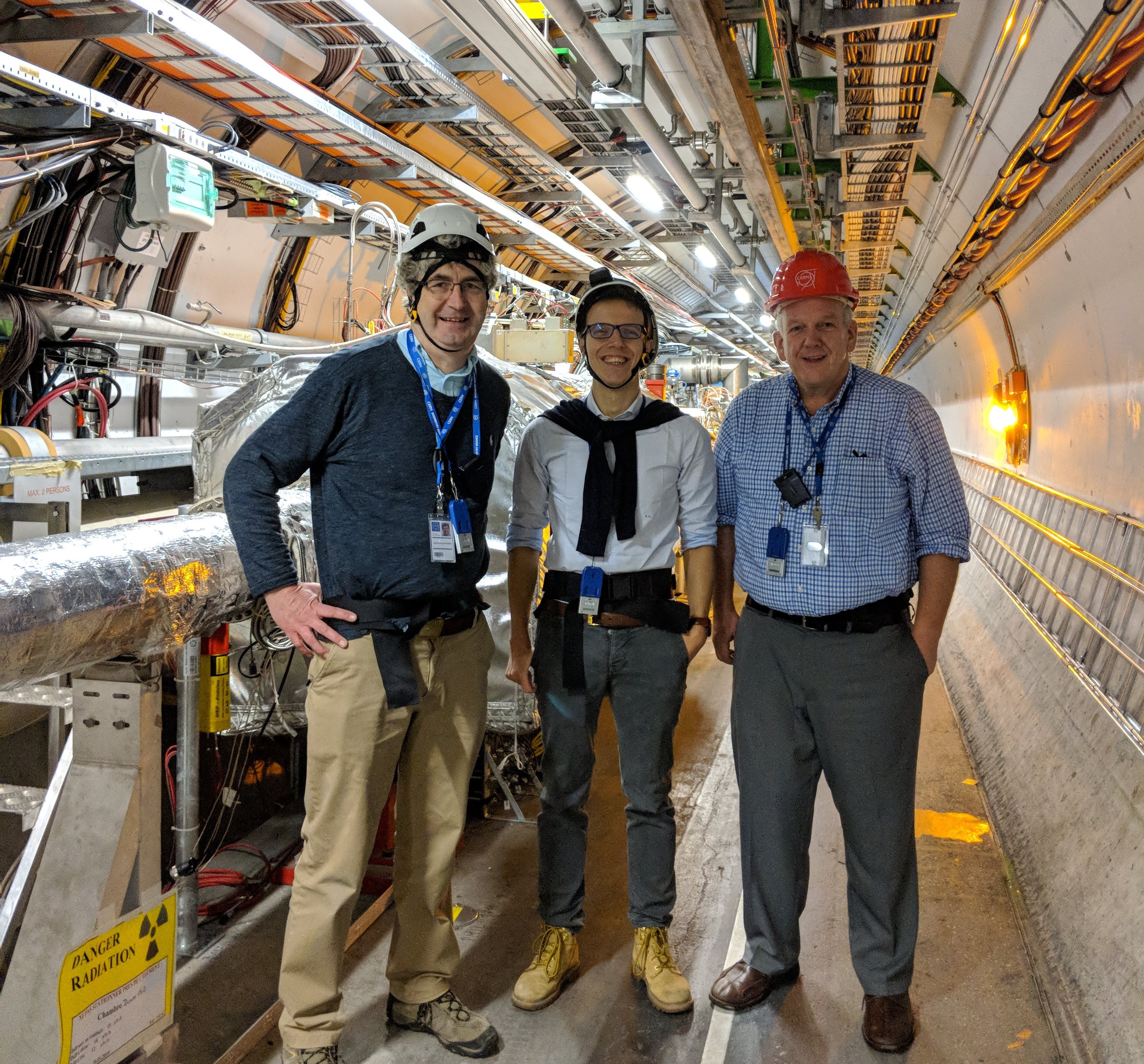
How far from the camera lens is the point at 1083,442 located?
4934 millimetres

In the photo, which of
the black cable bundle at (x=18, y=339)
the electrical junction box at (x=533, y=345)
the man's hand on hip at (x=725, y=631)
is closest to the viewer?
the man's hand on hip at (x=725, y=631)

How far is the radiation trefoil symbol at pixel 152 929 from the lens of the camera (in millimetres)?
1983

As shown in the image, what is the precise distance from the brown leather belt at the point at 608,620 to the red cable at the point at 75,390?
367 cm

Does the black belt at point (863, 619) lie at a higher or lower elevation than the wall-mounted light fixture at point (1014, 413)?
lower

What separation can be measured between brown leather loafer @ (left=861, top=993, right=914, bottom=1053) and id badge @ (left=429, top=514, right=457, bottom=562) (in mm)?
1467

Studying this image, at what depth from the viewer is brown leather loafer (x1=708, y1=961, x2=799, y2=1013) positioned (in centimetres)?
244

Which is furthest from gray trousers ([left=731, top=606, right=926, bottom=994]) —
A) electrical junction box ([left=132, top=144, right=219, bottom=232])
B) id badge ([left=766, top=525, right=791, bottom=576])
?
electrical junction box ([left=132, top=144, right=219, bottom=232])

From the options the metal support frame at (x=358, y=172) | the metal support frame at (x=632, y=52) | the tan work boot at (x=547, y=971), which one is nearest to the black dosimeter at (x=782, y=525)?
the tan work boot at (x=547, y=971)

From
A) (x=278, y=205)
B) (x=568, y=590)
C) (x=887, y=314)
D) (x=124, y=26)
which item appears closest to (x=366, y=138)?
(x=278, y=205)

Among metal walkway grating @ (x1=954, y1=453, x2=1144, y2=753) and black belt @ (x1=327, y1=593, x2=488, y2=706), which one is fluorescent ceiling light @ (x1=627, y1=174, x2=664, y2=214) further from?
black belt @ (x1=327, y1=593, x2=488, y2=706)

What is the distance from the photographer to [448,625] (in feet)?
7.18

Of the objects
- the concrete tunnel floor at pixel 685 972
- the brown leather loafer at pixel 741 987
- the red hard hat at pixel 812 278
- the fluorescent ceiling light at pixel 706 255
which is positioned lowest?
the concrete tunnel floor at pixel 685 972

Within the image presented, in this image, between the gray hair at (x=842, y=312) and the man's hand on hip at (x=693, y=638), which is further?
the man's hand on hip at (x=693, y=638)

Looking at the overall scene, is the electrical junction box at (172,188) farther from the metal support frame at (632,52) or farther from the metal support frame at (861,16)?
the metal support frame at (861,16)
